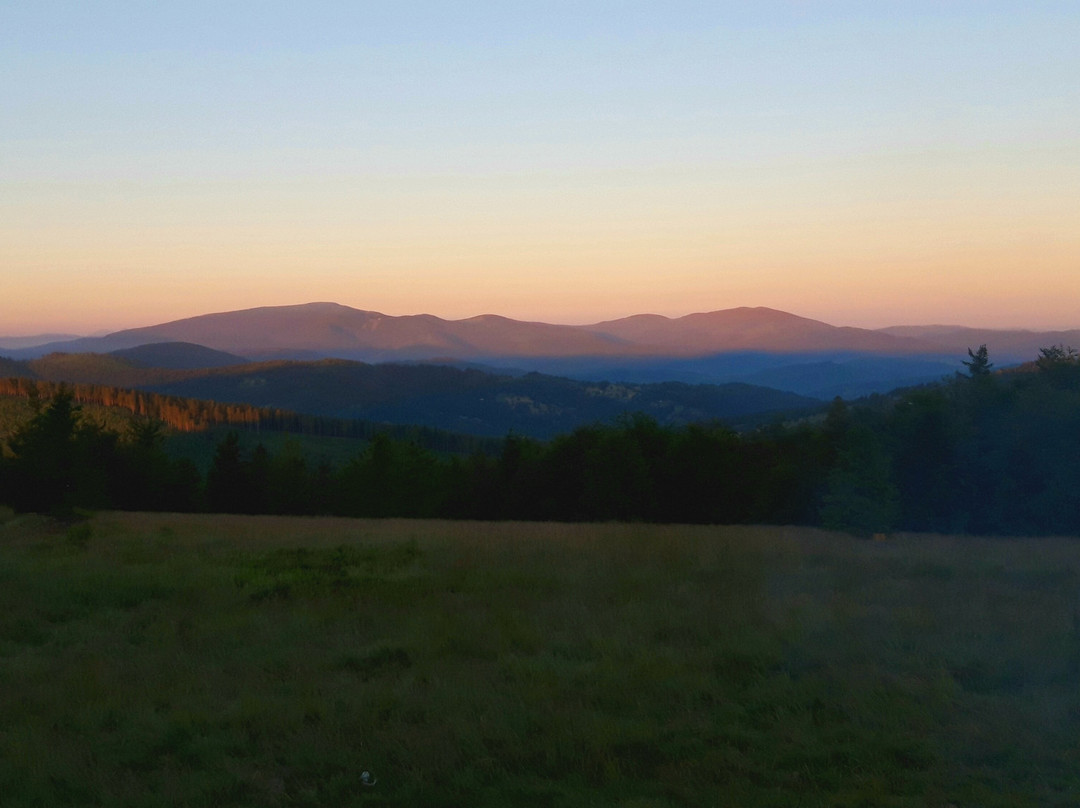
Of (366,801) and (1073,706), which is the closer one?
(366,801)

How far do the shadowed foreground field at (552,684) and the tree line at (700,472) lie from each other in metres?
13.8

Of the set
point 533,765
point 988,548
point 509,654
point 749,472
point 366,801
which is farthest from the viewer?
point 749,472

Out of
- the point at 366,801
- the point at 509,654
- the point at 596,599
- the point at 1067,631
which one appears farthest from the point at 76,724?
the point at 1067,631

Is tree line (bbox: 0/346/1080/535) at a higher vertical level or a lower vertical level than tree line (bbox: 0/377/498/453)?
higher

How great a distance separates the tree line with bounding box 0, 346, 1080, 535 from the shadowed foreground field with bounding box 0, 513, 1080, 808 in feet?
45.2

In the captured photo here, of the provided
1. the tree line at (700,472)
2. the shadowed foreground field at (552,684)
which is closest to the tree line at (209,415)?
the tree line at (700,472)

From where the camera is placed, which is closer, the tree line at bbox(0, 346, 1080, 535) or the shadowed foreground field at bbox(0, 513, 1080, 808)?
the shadowed foreground field at bbox(0, 513, 1080, 808)

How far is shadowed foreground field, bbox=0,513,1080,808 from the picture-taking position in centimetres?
566

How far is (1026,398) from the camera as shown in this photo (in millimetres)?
30594

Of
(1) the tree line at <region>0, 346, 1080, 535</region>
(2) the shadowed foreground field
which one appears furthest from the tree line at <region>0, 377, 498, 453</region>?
(2) the shadowed foreground field

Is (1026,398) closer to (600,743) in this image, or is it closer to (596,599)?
(596,599)

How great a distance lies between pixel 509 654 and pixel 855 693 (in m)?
3.05

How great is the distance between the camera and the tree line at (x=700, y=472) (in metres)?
26.7

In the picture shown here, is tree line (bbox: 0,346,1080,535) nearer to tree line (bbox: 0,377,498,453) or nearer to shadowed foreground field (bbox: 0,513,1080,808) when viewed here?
shadowed foreground field (bbox: 0,513,1080,808)
